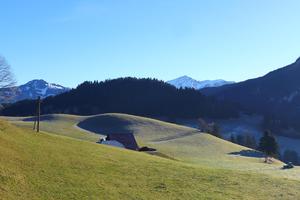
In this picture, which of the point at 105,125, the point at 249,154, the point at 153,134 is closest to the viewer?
the point at 249,154

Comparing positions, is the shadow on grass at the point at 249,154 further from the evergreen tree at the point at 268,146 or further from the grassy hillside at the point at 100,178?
the grassy hillside at the point at 100,178

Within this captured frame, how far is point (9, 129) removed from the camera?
1484 inches

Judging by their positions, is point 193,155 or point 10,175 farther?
point 193,155

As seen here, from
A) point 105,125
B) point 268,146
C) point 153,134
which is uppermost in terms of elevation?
point 105,125

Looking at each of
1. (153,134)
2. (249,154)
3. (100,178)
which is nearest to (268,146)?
(249,154)

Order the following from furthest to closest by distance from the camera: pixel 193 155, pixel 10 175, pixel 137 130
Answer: pixel 137 130, pixel 193 155, pixel 10 175

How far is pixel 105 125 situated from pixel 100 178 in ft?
461

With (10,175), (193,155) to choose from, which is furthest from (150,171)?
(193,155)

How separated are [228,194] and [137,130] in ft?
410

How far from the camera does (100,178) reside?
32031 mm

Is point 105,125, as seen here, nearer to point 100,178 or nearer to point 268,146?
point 268,146

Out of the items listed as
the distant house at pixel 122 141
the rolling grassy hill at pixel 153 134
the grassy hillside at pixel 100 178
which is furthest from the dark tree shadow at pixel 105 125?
the grassy hillside at pixel 100 178

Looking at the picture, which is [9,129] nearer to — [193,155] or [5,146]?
[5,146]

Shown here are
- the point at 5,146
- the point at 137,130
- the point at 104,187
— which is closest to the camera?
the point at 104,187
